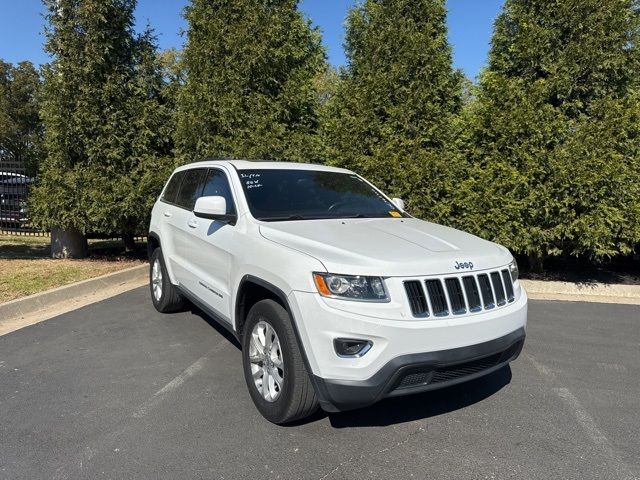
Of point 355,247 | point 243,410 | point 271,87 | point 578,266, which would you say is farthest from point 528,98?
point 243,410

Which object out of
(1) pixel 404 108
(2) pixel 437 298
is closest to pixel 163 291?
(2) pixel 437 298

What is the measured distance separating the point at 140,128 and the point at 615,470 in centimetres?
850

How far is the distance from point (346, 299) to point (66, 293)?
17.4 ft

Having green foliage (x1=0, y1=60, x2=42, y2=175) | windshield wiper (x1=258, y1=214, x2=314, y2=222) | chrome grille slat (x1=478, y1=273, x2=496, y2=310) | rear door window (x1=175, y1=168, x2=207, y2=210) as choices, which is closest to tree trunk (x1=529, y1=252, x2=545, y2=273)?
chrome grille slat (x1=478, y1=273, x2=496, y2=310)

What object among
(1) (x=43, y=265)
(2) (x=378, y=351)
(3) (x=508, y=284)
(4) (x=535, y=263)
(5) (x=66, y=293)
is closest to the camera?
(2) (x=378, y=351)

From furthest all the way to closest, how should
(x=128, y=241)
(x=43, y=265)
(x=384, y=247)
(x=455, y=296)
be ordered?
(x=128, y=241) < (x=43, y=265) < (x=384, y=247) < (x=455, y=296)

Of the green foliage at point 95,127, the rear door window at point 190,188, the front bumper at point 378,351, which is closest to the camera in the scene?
the front bumper at point 378,351

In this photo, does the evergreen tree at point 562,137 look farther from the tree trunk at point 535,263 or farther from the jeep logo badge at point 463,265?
→ the jeep logo badge at point 463,265

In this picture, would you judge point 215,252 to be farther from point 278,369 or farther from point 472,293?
point 472,293

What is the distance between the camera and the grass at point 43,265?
6.73 m

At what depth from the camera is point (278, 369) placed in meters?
3.24

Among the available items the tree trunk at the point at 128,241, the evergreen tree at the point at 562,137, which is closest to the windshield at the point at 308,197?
the evergreen tree at the point at 562,137

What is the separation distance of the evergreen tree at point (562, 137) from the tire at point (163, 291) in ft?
14.8

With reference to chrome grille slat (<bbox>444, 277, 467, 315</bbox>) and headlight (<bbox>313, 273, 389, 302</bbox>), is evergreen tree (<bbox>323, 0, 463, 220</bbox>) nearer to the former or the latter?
chrome grille slat (<bbox>444, 277, 467, 315</bbox>)
